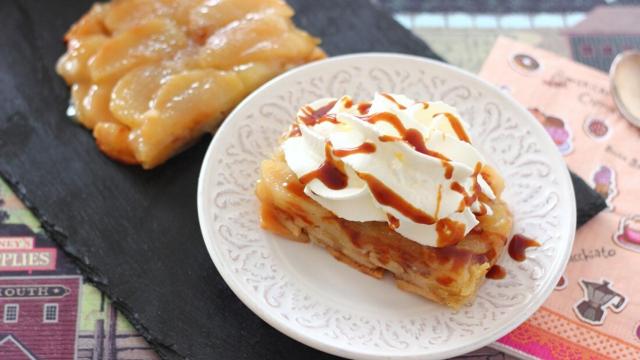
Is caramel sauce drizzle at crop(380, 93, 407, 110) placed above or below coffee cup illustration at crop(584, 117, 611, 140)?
above

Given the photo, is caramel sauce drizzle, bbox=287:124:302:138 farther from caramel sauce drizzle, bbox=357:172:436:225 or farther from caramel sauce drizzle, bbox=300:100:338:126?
caramel sauce drizzle, bbox=357:172:436:225

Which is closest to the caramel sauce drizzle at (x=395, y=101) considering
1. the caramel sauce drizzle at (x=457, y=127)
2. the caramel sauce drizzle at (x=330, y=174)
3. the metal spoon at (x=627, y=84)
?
the caramel sauce drizzle at (x=457, y=127)

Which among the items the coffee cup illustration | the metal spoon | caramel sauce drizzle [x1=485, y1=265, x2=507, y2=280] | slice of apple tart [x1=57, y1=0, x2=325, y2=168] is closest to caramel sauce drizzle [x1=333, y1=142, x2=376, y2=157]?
caramel sauce drizzle [x1=485, y1=265, x2=507, y2=280]

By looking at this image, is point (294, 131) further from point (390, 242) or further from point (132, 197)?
point (132, 197)

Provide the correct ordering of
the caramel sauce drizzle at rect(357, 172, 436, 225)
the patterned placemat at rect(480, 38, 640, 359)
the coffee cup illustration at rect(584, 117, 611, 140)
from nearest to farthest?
the caramel sauce drizzle at rect(357, 172, 436, 225) < the patterned placemat at rect(480, 38, 640, 359) < the coffee cup illustration at rect(584, 117, 611, 140)

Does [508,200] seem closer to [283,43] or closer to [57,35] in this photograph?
[283,43]

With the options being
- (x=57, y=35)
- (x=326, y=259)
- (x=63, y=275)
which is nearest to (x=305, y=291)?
(x=326, y=259)

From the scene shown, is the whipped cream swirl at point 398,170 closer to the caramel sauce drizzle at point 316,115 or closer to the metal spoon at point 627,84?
the caramel sauce drizzle at point 316,115
